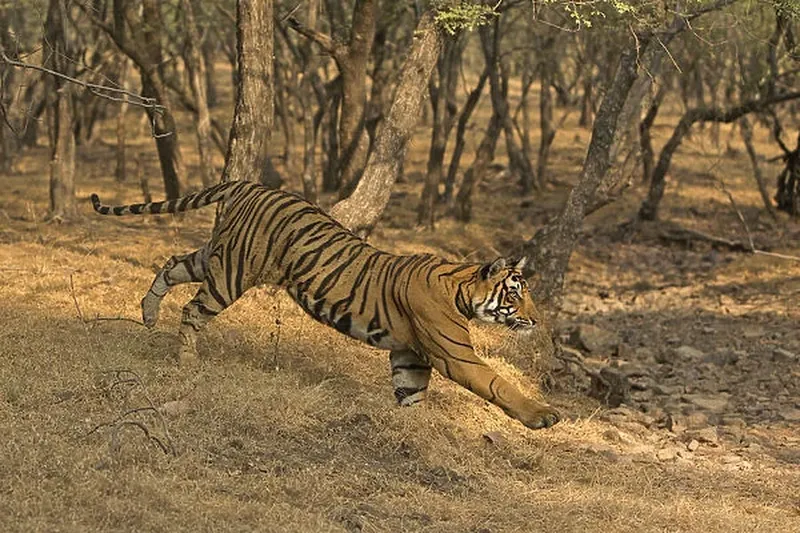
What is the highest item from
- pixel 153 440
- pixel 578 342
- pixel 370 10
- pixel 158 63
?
pixel 370 10

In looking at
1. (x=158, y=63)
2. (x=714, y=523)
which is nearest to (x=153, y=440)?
(x=714, y=523)

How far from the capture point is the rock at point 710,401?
10.2 m

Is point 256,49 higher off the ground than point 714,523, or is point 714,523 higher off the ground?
point 256,49

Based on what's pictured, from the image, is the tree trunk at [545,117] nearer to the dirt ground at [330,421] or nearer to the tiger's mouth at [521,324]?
the dirt ground at [330,421]

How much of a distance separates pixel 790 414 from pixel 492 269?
391 centimetres

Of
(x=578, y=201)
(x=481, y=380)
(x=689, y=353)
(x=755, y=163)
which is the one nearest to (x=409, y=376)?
(x=481, y=380)

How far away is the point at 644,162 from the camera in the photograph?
2044cm

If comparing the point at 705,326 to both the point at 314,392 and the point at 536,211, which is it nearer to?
the point at 536,211

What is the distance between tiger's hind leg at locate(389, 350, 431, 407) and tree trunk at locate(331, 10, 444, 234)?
2.88 metres

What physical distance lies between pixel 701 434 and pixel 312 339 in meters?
2.77

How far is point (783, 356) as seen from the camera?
38.9 ft

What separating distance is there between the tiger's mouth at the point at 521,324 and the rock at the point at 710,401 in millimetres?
3401

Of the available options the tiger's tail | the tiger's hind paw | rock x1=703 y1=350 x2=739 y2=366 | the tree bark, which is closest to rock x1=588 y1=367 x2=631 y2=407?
rock x1=703 y1=350 x2=739 y2=366

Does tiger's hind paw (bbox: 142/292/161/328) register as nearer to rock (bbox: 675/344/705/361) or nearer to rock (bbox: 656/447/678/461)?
rock (bbox: 656/447/678/461)
